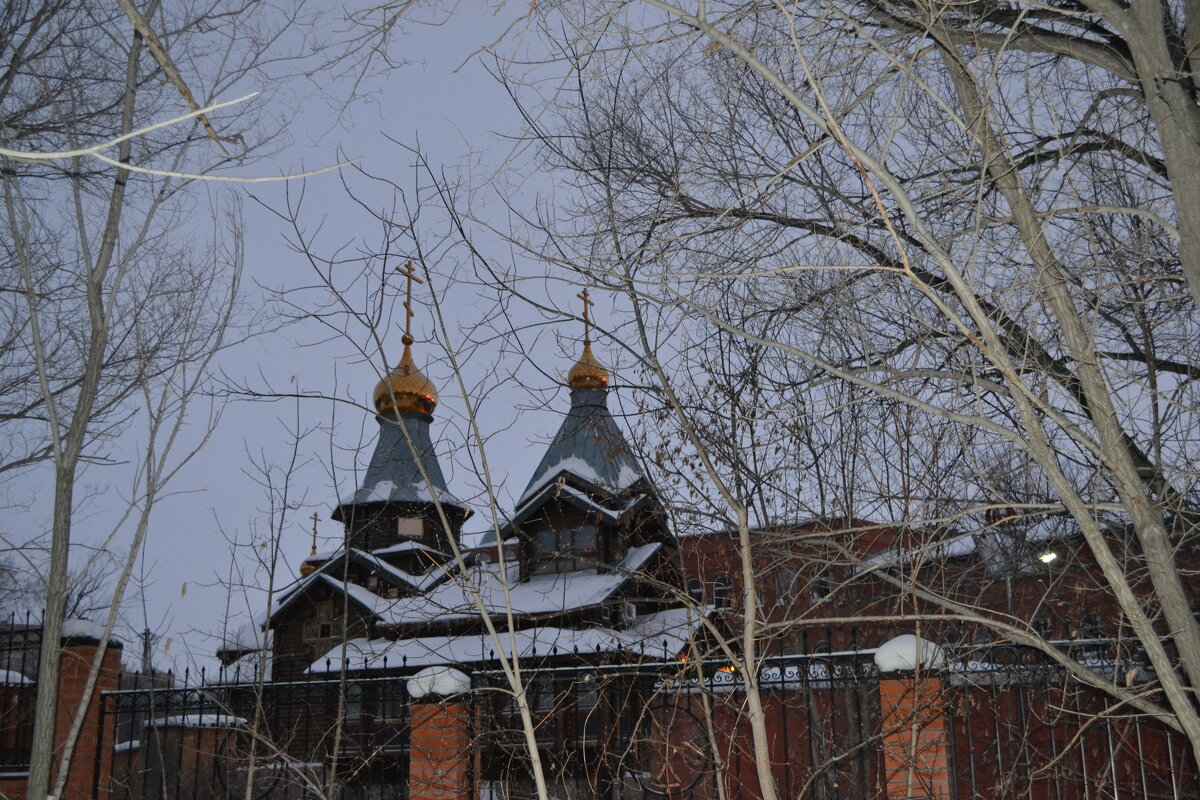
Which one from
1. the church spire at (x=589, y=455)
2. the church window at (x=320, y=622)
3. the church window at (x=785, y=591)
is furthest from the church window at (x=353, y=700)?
the church window at (x=320, y=622)

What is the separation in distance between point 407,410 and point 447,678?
Answer: 730 inches

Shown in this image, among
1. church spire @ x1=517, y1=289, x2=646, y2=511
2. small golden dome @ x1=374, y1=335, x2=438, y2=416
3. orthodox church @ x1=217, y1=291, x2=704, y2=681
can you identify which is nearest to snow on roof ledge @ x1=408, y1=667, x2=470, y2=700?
orthodox church @ x1=217, y1=291, x2=704, y2=681

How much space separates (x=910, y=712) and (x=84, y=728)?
20.9 ft

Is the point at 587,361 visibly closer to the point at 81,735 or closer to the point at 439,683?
the point at 439,683

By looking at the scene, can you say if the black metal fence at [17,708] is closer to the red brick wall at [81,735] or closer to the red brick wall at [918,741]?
the red brick wall at [81,735]

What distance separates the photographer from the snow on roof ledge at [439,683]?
6871 millimetres

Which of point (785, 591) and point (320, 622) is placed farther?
point (320, 622)

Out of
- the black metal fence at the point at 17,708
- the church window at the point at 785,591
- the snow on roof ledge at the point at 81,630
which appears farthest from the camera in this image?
the black metal fence at the point at 17,708

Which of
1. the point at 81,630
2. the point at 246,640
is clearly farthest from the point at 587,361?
the point at 246,640

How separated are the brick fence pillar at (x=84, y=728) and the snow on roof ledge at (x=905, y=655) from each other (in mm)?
5960

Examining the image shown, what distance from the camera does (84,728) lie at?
818cm

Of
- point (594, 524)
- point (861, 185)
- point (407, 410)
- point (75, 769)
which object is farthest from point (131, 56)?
point (407, 410)

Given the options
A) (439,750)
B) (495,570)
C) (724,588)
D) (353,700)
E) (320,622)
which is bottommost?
(439,750)

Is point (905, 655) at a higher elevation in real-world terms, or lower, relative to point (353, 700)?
higher
